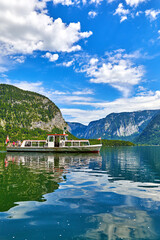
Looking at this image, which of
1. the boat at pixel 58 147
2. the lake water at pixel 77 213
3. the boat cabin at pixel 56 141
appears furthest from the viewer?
the boat cabin at pixel 56 141

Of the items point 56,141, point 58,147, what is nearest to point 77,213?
point 58,147

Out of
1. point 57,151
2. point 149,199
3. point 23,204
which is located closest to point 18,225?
point 23,204

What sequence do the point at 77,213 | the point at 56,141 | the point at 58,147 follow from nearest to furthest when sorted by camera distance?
the point at 77,213 → the point at 58,147 → the point at 56,141

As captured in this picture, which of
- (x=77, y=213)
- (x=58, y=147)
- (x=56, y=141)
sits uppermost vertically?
(x=56, y=141)

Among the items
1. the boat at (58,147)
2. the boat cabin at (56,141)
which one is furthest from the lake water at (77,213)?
the boat cabin at (56,141)

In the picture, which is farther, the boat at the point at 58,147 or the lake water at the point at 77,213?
the boat at the point at 58,147

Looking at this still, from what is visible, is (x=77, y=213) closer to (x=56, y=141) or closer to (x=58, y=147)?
(x=58, y=147)

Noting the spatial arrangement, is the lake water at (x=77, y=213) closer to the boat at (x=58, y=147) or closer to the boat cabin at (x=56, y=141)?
the boat at (x=58, y=147)

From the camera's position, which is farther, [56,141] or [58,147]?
[56,141]

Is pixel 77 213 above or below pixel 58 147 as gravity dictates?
below

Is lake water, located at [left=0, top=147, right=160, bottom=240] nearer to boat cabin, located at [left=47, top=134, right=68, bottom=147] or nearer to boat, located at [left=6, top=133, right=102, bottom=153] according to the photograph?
boat, located at [left=6, top=133, right=102, bottom=153]

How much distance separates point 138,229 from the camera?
8750mm

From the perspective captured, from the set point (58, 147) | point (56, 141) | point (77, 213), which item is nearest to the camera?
point (77, 213)

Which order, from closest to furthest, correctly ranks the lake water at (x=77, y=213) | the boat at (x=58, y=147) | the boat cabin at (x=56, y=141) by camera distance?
1. the lake water at (x=77, y=213)
2. the boat at (x=58, y=147)
3. the boat cabin at (x=56, y=141)
